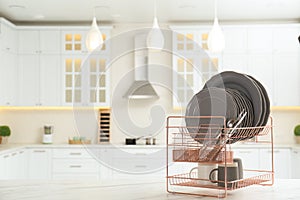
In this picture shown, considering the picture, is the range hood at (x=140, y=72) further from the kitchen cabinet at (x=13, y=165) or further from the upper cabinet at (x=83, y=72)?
the kitchen cabinet at (x=13, y=165)

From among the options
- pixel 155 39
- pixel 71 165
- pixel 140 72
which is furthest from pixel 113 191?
pixel 140 72

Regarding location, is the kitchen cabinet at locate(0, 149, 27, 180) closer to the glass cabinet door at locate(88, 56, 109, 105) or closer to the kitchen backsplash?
the kitchen backsplash

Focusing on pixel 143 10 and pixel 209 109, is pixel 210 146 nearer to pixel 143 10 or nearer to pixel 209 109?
pixel 209 109

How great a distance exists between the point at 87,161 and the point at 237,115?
4720 mm

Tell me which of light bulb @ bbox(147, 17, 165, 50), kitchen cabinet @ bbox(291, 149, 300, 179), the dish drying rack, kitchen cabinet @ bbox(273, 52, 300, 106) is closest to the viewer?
the dish drying rack

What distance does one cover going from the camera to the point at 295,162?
6.00 m

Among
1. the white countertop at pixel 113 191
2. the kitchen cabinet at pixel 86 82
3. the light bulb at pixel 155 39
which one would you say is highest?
the light bulb at pixel 155 39

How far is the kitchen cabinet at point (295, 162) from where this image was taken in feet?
19.4

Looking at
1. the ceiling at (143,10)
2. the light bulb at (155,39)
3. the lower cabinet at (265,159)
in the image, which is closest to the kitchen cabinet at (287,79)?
the ceiling at (143,10)

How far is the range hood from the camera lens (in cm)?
657

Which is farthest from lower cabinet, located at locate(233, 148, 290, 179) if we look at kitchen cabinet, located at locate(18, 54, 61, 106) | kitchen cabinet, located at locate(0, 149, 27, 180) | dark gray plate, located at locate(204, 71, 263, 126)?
dark gray plate, located at locate(204, 71, 263, 126)

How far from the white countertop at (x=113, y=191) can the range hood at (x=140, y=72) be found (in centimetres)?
429

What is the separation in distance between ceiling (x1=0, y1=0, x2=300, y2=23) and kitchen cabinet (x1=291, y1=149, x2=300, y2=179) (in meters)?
1.82

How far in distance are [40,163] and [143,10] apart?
8.05ft
